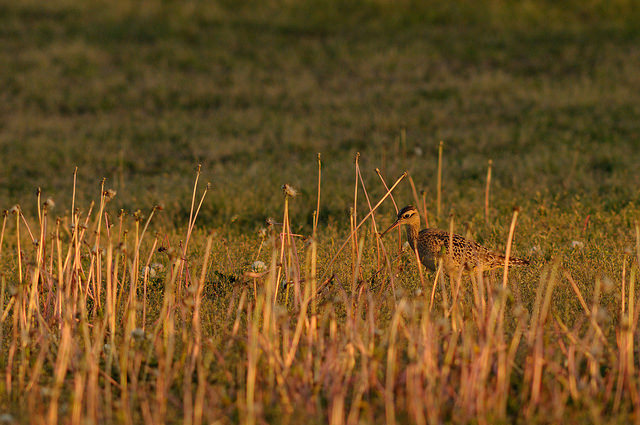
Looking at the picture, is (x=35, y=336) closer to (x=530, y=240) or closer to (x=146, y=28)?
(x=530, y=240)

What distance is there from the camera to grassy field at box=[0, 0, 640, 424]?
485cm

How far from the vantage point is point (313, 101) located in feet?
60.3

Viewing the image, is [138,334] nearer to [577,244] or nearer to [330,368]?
[330,368]

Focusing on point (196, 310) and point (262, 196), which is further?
point (262, 196)

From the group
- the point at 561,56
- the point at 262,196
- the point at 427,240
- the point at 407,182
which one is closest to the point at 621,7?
the point at 561,56

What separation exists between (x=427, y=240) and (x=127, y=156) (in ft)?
29.1

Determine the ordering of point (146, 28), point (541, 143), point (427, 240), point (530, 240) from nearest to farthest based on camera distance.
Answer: point (427, 240), point (530, 240), point (541, 143), point (146, 28)

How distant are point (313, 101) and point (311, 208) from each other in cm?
864

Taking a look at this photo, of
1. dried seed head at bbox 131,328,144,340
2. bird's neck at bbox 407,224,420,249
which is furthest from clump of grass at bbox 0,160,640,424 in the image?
bird's neck at bbox 407,224,420,249

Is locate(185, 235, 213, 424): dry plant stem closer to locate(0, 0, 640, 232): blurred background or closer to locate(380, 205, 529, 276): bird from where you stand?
locate(380, 205, 529, 276): bird

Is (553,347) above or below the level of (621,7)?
below

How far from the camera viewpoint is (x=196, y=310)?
5266 mm

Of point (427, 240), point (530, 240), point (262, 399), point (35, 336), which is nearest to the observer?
point (262, 399)

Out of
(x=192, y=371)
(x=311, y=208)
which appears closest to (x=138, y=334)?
(x=192, y=371)
